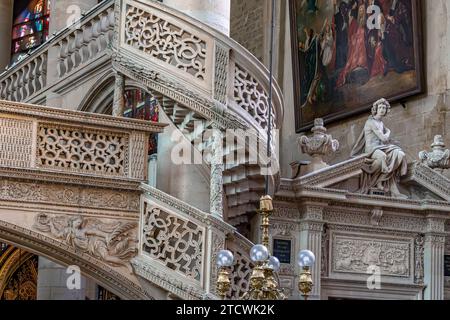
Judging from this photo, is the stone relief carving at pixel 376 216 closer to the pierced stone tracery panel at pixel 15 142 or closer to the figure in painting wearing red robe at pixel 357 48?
the figure in painting wearing red robe at pixel 357 48

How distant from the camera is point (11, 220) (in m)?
10.9

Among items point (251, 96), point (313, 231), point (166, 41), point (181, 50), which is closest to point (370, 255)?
point (313, 231)

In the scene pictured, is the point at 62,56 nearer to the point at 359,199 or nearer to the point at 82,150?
the point at 82,150

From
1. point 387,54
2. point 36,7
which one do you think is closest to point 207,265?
point 387,54

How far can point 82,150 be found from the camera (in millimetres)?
11312

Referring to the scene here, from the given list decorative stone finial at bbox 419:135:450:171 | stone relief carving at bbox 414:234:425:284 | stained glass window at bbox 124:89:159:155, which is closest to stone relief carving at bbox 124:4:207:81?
stained glass window at bbox 124:89:159:155

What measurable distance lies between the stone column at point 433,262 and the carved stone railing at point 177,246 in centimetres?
386

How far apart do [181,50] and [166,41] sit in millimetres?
166

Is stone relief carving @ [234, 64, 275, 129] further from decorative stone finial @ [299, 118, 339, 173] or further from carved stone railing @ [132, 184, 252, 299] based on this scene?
decorative stone finial @ [299, 118, 339, 173]

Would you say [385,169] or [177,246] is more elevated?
[385,169]

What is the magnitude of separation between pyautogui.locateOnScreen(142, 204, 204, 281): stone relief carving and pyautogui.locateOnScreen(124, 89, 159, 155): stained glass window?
399 centimetres

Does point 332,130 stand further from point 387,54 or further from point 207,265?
point 207,265
